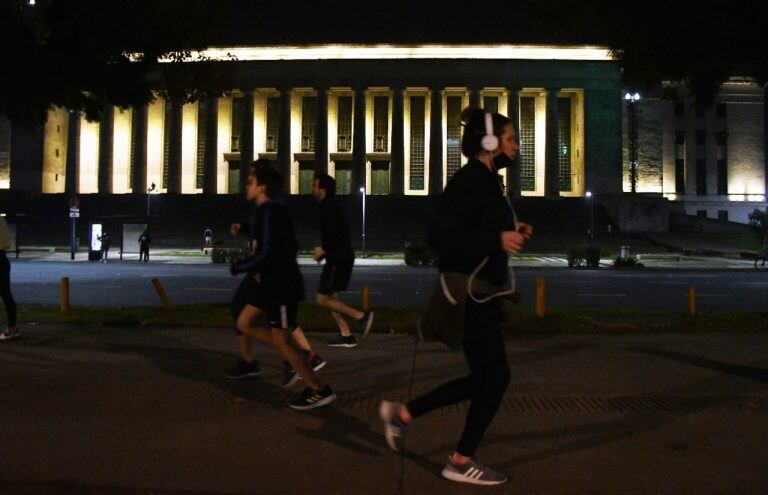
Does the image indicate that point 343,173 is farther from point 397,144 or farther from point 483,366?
point 483,366

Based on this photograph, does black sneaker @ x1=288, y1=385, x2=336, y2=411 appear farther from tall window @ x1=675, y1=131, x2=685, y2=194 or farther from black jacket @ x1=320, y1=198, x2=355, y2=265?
tall window @ x1=675, y1=131, x2=685, y2=194

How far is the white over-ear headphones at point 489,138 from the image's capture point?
405 centimetres

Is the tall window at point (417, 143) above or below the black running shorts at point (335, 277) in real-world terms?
above

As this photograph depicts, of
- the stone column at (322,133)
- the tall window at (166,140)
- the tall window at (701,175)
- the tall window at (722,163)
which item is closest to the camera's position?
the stone column at (322,133)

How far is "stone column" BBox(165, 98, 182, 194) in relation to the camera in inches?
2596

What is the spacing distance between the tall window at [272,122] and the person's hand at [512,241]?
6916cm

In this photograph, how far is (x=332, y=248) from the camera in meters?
8.23

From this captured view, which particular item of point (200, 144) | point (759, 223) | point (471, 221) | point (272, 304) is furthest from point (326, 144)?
point (471, 221)

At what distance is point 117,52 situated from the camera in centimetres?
1335

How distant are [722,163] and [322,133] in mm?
42402

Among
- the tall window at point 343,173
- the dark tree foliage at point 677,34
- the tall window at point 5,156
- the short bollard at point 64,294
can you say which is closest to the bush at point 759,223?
the dark tree foliage at point 677,34

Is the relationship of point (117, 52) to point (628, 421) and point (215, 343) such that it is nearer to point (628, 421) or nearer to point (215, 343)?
point (215, 343)

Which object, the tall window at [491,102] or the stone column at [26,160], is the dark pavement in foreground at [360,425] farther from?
the stone column at [26,160]

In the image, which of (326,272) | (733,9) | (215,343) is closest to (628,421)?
(326,272)
